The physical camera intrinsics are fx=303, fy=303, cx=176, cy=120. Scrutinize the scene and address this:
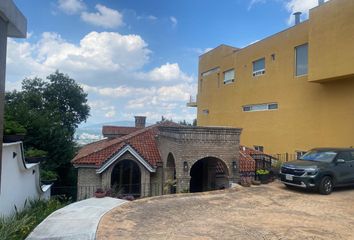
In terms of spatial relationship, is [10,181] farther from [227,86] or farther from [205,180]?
[227,86]

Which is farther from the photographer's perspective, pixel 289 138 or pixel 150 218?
pixel 289 138

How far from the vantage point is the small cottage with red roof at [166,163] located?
47.3ft

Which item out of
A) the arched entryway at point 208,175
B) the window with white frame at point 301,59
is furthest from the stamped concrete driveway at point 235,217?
the window with white frame at point 301,59

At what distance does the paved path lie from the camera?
22.9ft

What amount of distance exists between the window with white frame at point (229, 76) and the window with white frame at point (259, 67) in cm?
343

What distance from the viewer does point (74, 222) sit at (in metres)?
8.12

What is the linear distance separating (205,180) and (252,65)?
11778 millimetres

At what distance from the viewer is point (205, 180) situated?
17688 mm

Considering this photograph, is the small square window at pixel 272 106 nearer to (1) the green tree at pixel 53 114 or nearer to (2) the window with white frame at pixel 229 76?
(2) the window with white frame at pixel 229 76

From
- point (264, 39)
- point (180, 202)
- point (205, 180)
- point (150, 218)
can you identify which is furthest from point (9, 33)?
point (264, 39)

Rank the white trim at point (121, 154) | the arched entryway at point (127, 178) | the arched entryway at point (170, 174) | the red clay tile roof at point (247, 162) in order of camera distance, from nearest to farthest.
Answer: the red clay tile roof at point (247, 162)
the arched entryway at point (170, 174)
the white trim at point (121, 154)
the arched entryway at point (127, 178)

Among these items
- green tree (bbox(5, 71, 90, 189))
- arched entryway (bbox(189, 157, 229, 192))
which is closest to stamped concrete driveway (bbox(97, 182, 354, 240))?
arched entryway (bbox(189, 157, 229, 192))

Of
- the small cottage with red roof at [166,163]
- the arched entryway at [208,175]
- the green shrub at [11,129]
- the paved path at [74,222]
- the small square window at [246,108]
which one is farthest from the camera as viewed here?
the small square window at [246,108]

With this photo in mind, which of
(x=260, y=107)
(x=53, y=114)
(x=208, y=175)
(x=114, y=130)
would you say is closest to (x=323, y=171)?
(x=208, y=175)
